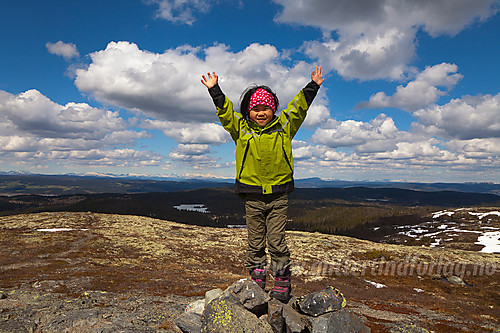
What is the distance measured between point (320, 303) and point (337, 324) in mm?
825

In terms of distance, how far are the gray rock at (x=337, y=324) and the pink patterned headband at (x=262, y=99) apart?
621 centimetres

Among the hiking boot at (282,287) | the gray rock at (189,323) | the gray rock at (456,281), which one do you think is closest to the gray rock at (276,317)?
the hiking boot at (282,287)

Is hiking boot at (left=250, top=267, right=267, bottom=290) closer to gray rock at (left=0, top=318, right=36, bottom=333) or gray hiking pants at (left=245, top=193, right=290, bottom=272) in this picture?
gray hiking pants at (left=245, top=193, right=290, bottom=272)

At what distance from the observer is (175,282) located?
17375 mm

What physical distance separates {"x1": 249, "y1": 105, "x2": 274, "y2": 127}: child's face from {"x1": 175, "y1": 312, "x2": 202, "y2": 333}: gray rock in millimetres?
6066

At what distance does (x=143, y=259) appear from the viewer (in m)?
34.6

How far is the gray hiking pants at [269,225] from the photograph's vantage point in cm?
735

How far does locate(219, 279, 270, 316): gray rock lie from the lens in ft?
23.0

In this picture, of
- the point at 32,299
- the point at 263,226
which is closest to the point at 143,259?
the point at 32,299

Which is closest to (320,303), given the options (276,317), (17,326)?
(276,317)

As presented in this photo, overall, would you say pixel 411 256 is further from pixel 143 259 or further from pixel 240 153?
pixel 240 153

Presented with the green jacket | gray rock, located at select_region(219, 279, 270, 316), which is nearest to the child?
the green jacket

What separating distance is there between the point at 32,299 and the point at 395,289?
35.3 metres

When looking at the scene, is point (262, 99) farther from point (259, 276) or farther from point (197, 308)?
point (197, 308)
